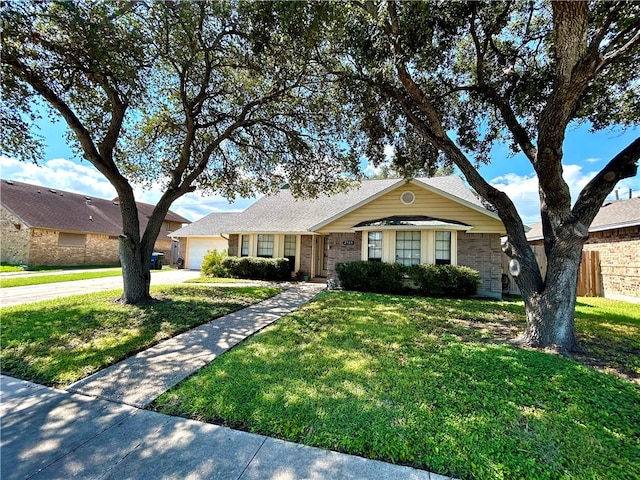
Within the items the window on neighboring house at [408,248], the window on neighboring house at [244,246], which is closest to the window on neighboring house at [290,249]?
the window on neighboring house at [244,246]

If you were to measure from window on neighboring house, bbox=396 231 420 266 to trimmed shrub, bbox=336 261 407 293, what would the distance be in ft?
2.57

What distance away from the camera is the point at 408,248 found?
38.4 feet

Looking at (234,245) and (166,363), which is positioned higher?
(234,245)

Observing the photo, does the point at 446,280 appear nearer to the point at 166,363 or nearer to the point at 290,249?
the point at 290,249

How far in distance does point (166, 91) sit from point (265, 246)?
8829mm

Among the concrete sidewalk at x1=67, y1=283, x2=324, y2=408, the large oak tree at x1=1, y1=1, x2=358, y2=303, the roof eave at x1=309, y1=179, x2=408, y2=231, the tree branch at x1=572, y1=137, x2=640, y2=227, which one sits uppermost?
the large oak tree at x1=1, y1=1, x2=358, y2=303

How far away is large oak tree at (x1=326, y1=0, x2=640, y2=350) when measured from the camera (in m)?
4.70

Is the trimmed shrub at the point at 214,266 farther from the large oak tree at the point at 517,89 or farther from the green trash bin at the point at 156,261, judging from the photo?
the large oak tree at the point at 517,89

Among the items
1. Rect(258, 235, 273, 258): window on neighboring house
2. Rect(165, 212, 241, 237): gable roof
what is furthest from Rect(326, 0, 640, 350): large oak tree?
Rect(165, 212, 241, 237): gable roof

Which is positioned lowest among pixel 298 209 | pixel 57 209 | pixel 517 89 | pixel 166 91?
pixel 298 209

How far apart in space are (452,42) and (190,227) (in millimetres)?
19668

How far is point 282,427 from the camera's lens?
2828 mm

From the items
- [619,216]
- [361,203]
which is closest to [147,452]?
[361,203]

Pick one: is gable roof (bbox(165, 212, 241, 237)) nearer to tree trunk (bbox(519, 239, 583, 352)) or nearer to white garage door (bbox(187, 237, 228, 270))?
white garage door (bbox(187, 237, 228, 270))
